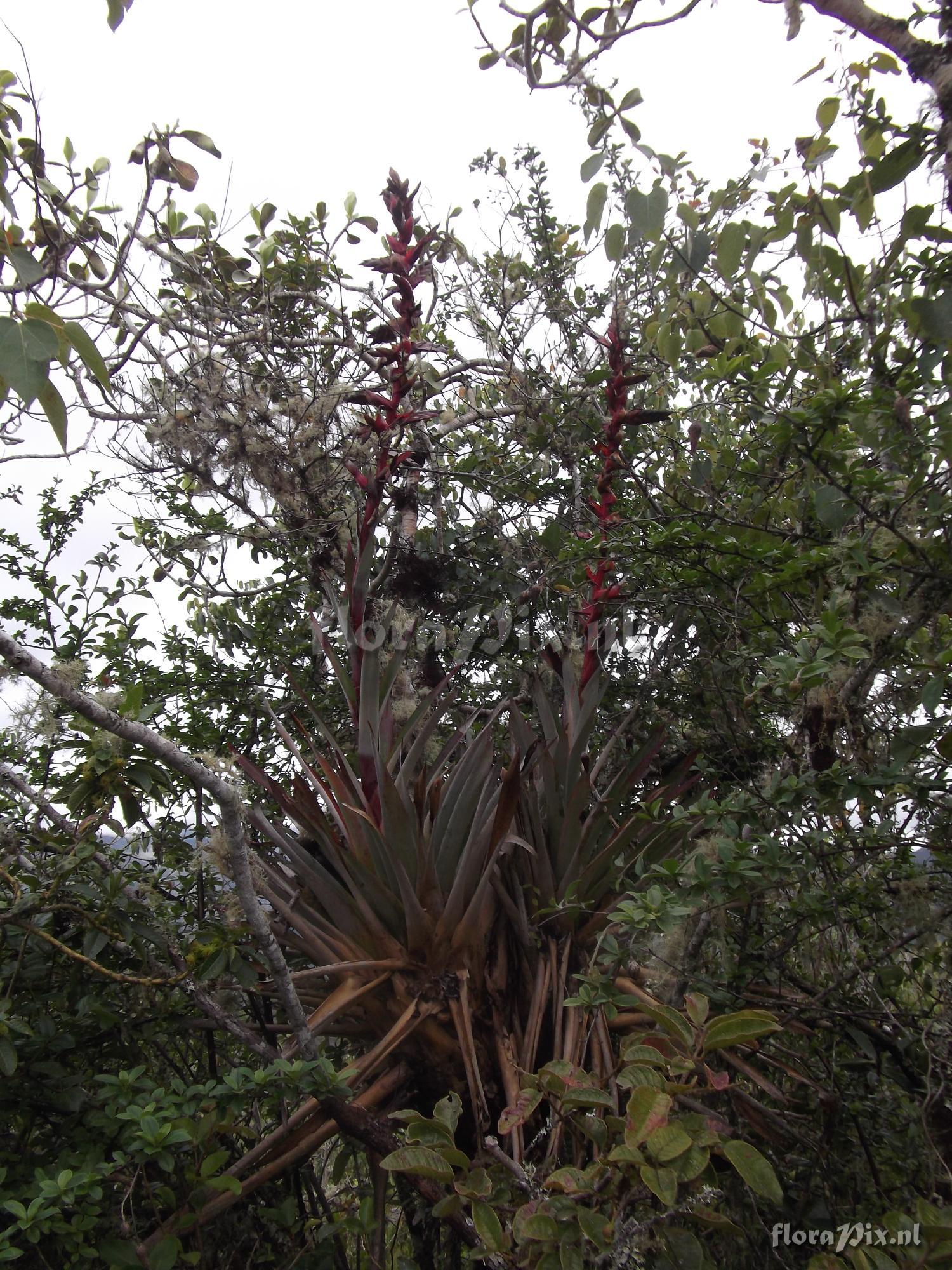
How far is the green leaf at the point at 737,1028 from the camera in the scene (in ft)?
4.63

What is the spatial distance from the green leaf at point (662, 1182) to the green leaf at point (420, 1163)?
1.10 ft

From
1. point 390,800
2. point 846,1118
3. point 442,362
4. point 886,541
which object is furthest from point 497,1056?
point 442,362

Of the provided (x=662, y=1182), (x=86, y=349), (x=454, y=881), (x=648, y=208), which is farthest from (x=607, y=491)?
(x=662, y=1182)

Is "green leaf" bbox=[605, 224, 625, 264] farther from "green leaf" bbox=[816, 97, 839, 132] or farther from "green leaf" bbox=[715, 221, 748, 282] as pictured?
"green leaf" bbox=[816, 97, 839, 132]

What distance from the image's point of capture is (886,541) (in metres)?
2.00

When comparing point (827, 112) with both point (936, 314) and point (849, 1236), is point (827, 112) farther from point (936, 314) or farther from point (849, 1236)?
point (849, 1236)

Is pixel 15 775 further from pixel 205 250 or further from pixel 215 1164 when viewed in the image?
pixel 205 250

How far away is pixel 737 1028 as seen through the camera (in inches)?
56.7

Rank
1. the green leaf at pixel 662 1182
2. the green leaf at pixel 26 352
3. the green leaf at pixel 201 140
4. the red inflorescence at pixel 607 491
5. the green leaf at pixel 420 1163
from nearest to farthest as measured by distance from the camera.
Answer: the green leaf at pixel 26 352 < the green leaf at pixel 662 1182 < the green leaf at pixel 420 1163 < the red inflorescence at pixel 607 491 < the green leaf at pixel 201 140

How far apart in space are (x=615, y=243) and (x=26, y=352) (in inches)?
47.2

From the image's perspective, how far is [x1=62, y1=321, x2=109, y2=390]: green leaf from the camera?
108 centimetres

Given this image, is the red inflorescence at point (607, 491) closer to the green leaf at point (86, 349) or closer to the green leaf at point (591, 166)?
the green leaf at point (591, 166)

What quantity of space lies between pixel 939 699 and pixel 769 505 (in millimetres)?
975

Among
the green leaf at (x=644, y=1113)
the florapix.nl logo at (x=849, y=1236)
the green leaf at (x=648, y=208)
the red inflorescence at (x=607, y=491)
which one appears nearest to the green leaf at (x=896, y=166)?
the green leaf at (x=648, y=208)
